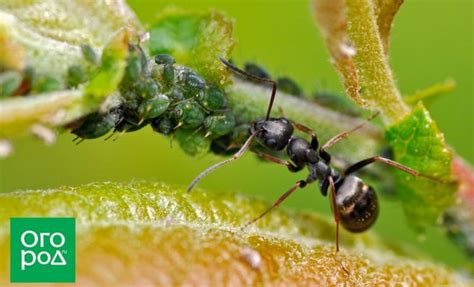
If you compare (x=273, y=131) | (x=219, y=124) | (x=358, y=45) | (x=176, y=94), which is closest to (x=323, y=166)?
(x=273, y=131)

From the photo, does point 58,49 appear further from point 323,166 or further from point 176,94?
point 323,166

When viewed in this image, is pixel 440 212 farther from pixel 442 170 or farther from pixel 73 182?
pixel 73 182

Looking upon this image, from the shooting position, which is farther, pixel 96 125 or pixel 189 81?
pixel 189 81

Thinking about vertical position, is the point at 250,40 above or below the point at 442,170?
above

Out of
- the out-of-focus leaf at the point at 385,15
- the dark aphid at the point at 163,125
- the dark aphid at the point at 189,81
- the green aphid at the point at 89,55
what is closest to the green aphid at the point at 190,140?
the dark aphid at the point at 163,125

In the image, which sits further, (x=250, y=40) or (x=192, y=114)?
(x=250, y=40)

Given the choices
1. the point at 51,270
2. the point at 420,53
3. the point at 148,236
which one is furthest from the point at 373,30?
the point at 420,53

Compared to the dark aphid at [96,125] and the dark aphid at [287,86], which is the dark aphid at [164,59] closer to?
the dark aphid at [96,125]
